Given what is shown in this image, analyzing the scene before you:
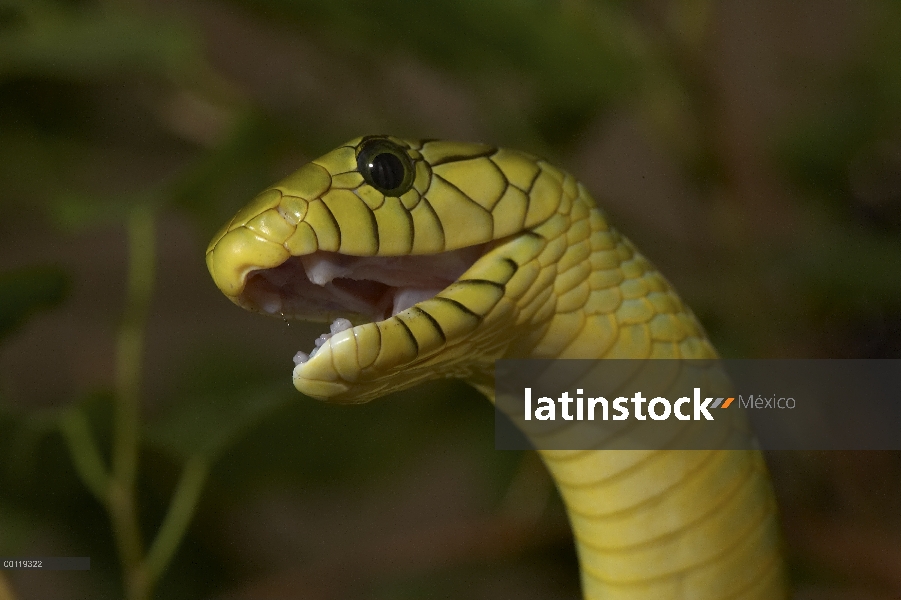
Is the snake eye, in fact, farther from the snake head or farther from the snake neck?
the snake neck

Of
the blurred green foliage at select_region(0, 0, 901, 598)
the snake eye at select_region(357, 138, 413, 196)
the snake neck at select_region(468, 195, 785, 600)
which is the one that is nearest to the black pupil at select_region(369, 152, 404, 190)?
the snake eye at select_region(357, 138, 413, 196)

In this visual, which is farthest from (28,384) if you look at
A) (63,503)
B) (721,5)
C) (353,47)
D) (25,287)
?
(721,5)

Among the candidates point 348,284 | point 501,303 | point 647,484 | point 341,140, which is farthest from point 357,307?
point 341,140

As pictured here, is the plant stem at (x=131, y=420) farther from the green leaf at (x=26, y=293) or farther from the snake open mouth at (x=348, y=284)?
the snake open mouth at (x=348, y=284)

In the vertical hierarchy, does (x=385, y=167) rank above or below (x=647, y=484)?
above

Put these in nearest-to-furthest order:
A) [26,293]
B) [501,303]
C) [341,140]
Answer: [501,303]
[26,293]
[341,140]

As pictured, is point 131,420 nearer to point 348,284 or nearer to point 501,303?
point 348,284

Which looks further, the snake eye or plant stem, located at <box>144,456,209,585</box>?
plant stem, located at <box>144,456,209,585</box>

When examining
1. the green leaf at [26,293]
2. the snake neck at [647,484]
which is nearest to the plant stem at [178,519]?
the green leaf at [26,293]
